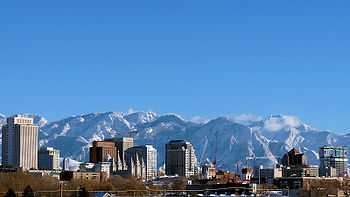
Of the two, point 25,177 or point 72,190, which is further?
point 25,177

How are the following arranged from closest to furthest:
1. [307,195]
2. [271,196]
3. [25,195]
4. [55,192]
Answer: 1. [25,195]
2. [271,196]
3. [55,192]
4. [307,195]

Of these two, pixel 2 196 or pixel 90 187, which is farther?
pixel 90 187

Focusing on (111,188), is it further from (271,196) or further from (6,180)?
(271,196)

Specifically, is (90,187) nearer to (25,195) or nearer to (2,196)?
(2,196)

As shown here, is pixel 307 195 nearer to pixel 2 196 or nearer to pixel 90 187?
pixel 90 187

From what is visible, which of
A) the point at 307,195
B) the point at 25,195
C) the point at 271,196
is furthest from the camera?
the point at 307,195

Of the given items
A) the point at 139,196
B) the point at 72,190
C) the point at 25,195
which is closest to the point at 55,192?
the point at 72,190

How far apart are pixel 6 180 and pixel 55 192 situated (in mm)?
16208

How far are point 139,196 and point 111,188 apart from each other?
14.0 m

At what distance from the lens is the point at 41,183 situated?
191 m

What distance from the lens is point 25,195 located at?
139 m

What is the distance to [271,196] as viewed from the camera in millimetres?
156125

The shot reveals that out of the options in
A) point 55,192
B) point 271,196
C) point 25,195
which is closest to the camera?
point 25,195

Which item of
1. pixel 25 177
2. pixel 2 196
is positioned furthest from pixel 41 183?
pixel 2 196
